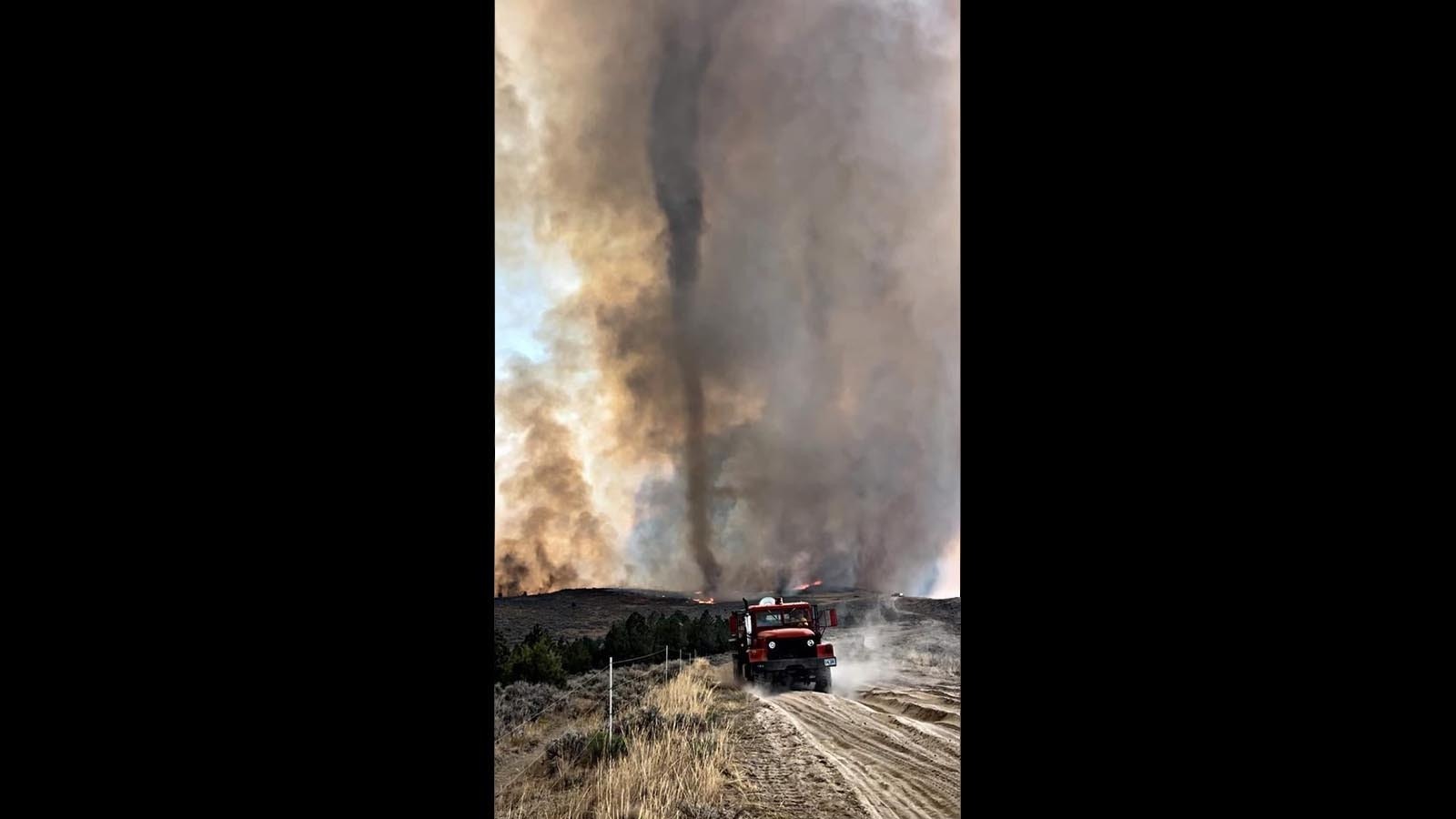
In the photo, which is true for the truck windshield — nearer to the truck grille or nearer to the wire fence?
the truck grille

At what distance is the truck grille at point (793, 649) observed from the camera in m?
11.3

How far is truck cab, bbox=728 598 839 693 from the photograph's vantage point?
36.9 feet

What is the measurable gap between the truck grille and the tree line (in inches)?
164

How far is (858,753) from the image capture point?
730 cm

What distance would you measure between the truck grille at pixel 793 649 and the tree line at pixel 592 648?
416 centimetres

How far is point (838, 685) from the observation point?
16.0 m

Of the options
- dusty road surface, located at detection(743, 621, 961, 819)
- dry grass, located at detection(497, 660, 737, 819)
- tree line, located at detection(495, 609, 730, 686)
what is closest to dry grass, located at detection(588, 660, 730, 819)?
dry grass, located at detection(497, 660, 737, 819)

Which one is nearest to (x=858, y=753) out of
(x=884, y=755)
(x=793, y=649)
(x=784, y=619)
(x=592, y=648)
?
(x=884, y=755)

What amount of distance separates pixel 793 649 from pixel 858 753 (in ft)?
13.3

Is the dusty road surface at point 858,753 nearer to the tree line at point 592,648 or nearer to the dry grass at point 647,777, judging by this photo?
the dry grass at point 647,777

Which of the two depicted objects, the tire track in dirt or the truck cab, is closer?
the tire track in dirt

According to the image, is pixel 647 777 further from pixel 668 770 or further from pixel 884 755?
pixel 884 755
